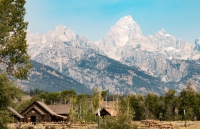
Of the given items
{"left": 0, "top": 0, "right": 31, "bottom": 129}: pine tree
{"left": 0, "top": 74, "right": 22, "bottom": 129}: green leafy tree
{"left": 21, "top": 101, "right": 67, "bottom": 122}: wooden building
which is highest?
{"left": 0, "top": 0, "right": 31, "bottom": 129}: pine tree

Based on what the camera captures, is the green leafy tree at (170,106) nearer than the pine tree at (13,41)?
No

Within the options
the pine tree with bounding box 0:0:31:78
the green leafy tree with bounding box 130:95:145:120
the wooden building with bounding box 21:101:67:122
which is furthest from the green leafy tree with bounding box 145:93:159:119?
the pine tree with bounding box 0:0:31:78

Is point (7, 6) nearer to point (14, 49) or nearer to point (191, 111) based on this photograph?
point (14, 49)

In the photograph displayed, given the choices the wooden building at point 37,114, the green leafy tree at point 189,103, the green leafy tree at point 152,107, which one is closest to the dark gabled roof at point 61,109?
the wooden building at point 37,114

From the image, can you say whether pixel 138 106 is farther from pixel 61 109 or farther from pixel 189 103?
pixel 61 109

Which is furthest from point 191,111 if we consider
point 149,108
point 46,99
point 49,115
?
point 46,99

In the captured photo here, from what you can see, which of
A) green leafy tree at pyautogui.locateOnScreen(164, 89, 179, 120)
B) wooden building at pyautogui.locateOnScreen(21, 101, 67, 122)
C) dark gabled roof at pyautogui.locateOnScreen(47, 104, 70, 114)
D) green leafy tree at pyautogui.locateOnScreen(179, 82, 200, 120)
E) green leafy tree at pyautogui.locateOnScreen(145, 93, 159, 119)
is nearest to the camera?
wooden building at pyautogui.locateOnScreen(21, 101, 67, 122)

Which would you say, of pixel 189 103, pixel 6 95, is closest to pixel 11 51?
pixel 6 95

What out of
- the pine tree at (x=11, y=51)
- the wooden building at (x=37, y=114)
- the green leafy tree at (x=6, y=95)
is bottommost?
the wooden building at (x=37, y=114)

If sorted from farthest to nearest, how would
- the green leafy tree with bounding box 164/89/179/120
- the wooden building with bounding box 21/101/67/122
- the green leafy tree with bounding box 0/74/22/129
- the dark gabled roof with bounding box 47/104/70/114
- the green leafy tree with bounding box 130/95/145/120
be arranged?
1. the green leafy tree with bounding box 130/95/145/120
2. the green leafy tree with bounding box 164/89/179/120
3. the dark gabled roof with bounding box 47/104/70/114
4. the wooden building with bounding box 21/101/67/122
5. the green leafy tree with bounding box 0/74/22/129

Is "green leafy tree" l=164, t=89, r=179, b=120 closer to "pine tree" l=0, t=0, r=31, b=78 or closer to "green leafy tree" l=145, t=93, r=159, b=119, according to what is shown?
"green leafy tree" l=145, t=93, r=159, b=119

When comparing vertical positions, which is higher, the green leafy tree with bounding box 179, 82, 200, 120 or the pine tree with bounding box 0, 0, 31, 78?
the pine tree with bounding box 0, 0, 31, 78

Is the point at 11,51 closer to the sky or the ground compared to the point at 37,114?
closer to the sky

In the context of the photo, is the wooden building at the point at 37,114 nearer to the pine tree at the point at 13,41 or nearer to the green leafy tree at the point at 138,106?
the green leafy tree at the point at 138,106
